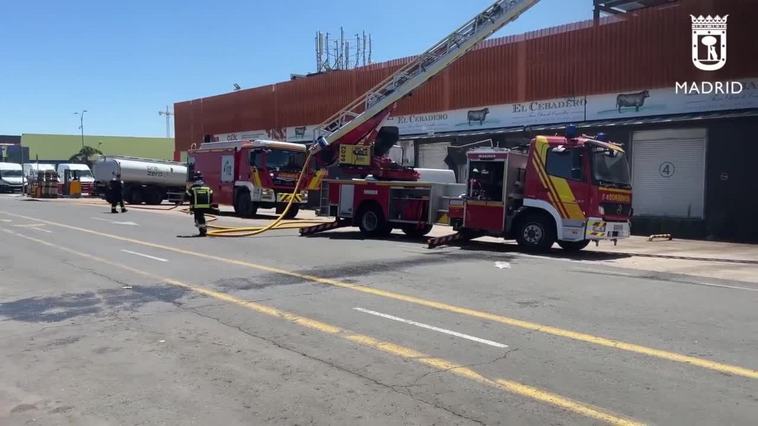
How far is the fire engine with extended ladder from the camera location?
1414cm

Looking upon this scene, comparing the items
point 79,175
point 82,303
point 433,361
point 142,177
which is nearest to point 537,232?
point 433,361

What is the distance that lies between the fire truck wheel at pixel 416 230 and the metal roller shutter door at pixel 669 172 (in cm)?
897

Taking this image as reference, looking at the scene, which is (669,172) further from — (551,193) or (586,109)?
(551,193)

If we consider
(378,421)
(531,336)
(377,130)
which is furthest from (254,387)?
(377,130)

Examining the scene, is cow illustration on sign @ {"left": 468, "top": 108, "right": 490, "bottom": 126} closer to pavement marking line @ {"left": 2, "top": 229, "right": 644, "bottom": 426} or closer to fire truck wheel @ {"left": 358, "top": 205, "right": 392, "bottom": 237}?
fire truck wheel @ {"left": 358, "top": 205, "right": 392, "bottom": 237}

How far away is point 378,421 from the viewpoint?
4.39 meters

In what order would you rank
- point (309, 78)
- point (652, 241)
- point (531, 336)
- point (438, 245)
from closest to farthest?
point (531, 336) < point (438, 245) < point (652, 241) < point (309, 78)

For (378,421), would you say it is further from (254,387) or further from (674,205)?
(674,205)

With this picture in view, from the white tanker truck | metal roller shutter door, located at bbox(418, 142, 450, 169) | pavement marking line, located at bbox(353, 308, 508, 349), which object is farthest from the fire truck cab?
the white tanker truck

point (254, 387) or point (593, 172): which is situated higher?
point (593, 172)

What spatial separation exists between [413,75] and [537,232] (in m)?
8.78

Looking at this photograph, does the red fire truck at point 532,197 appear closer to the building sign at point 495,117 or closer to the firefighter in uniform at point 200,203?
the firefighter in uniform at point 200,203

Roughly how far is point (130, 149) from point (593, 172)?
352ft

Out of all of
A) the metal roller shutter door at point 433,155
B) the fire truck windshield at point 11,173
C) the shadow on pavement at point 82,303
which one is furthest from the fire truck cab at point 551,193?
the fire truck windshield at point 11,173
